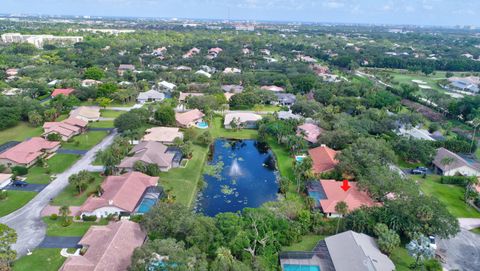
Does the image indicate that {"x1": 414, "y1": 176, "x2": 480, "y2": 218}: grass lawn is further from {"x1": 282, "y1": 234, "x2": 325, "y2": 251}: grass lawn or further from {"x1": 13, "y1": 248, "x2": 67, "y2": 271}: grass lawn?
{"x1": 13, "y1": 248, "x2": 67, "y2": 271}: grass lawn

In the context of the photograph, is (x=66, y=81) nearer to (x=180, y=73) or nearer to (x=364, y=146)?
(x=180, y=73)

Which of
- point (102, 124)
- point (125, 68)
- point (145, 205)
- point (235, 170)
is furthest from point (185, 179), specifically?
point (125, 68)

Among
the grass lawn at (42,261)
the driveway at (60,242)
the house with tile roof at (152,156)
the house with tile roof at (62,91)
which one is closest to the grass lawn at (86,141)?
the house with tile roof at (152,156)

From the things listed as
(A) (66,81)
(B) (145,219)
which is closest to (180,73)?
(A) (66,81)

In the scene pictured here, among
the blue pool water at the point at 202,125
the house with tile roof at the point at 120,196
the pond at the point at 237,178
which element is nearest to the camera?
the house with tile roof at the point at 120,196

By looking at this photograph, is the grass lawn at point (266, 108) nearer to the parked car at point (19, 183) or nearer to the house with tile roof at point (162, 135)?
the house with tile roof at point (162, 135)
